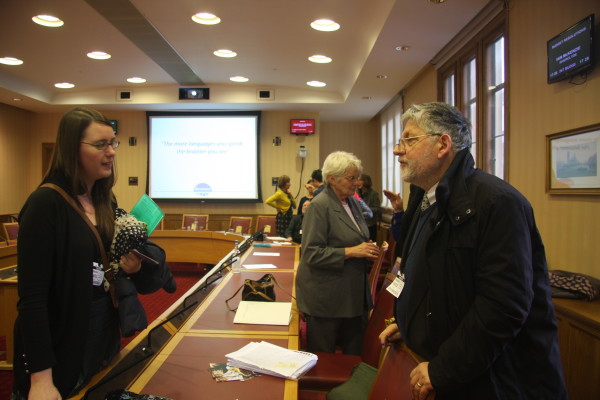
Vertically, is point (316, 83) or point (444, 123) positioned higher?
point (316, 83)

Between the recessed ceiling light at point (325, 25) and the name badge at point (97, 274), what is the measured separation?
13.1ft

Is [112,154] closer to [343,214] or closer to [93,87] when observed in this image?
[343,214]

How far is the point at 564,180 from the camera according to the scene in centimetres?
286

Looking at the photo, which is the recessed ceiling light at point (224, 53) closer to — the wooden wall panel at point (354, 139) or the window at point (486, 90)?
the window at point (486, 90)

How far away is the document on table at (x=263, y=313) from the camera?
1941 mm

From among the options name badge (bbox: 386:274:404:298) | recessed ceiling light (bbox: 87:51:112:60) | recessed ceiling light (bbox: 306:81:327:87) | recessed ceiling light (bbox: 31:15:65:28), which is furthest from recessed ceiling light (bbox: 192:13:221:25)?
name badge (bbox: 386:274:404:298)

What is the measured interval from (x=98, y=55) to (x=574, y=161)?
5803 millimetres

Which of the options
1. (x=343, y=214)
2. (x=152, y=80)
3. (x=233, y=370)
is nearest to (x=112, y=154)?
(x=233, y=370)

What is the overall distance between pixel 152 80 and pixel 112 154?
21.7 ft

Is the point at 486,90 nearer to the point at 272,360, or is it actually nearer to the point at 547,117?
the point at 547,117

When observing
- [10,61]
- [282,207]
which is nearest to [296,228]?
[282,207]

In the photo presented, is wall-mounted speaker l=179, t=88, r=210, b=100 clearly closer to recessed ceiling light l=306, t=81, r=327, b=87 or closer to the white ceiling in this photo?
the white ceiling

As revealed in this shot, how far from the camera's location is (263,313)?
2.04 m

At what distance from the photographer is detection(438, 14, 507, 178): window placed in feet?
13.2
